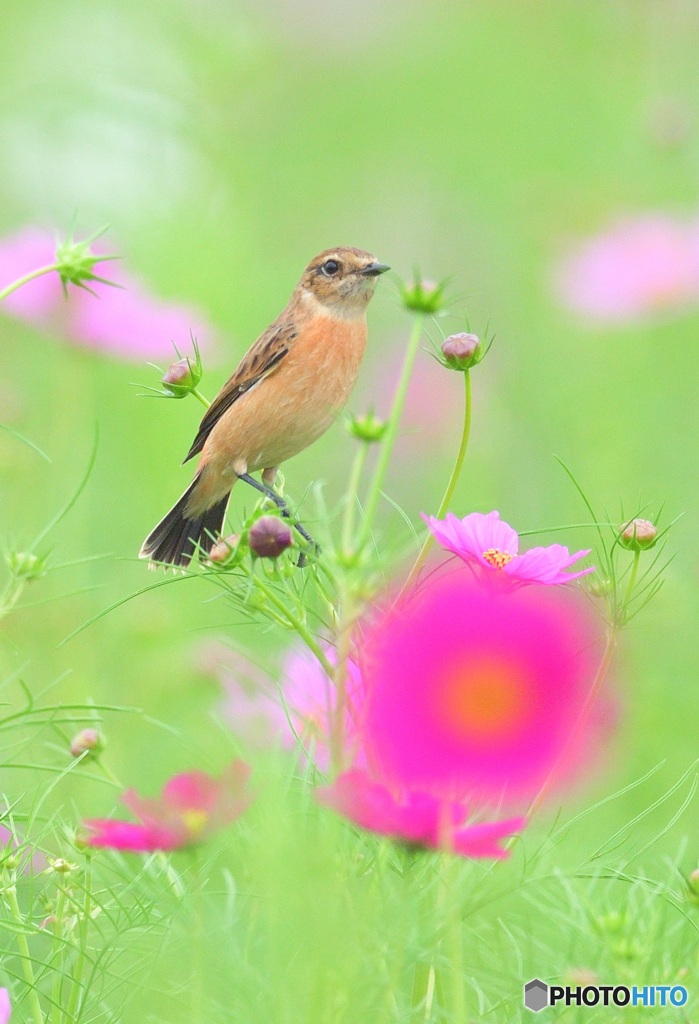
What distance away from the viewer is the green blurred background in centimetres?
271

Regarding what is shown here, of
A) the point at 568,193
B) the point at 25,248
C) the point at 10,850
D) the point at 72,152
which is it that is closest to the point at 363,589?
the point at 10,850

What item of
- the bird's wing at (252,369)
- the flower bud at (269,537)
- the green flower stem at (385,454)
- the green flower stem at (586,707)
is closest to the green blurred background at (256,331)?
the bird's wing at (252,369)

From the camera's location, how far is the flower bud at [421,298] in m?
0.92

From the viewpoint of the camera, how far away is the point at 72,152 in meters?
3.97

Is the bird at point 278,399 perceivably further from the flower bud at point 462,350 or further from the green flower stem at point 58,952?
the green flower stem at point 58,952

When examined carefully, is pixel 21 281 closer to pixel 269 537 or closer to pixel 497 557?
pixel 269 537

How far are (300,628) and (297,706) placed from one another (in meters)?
0.15

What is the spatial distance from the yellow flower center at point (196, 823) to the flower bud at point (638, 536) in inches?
18.5

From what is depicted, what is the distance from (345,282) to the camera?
91.1 inches

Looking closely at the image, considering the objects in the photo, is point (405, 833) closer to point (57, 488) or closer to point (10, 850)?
point (10, 850)

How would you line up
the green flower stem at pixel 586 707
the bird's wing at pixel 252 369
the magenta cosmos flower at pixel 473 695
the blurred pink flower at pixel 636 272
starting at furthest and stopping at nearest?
the blurred pink flower at pixel 636 272 → the bird's wing at pixel 252 369 → the green flower stem at pixel 586 707 → the magenta cosmos flower at pixel 473 695

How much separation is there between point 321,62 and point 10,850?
7.76 meters

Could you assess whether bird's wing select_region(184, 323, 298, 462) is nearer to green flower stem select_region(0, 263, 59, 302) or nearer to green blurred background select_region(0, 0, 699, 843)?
green blurred background select_region(0, 0, 699, 843)

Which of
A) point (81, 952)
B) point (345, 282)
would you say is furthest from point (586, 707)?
Answer: point (345, 282)
